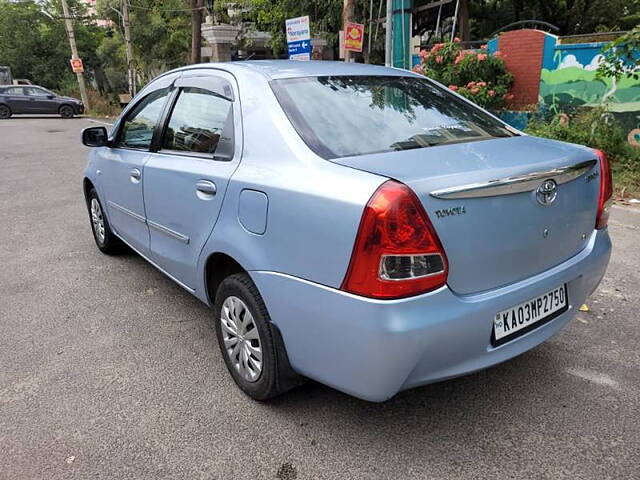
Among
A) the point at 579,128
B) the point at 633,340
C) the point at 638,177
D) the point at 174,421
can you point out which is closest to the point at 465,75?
the point at 579,128

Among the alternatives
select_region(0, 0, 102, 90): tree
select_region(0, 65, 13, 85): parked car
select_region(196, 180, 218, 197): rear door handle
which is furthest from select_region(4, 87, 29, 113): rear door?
select_region(196, 180, 218, 197): rear door handle

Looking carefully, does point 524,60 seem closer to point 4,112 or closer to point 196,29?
point 196,29

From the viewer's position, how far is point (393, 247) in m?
1.93

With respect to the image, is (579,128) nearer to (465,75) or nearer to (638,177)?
(638,177)

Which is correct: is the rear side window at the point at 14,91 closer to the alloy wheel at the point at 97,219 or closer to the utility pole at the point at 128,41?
the utility pole at the point at 128,41

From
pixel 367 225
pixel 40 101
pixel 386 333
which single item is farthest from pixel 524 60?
pixel 40 101

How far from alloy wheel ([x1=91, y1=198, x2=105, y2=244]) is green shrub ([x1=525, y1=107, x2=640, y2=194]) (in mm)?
6067

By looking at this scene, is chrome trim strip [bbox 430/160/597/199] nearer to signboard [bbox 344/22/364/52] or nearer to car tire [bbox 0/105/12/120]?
signboard [bbox 344/22/364/52]

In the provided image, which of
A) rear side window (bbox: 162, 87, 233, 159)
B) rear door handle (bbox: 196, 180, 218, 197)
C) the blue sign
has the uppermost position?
the blue sign

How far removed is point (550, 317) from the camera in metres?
2.44

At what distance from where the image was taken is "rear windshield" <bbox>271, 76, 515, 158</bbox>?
2.41 meters

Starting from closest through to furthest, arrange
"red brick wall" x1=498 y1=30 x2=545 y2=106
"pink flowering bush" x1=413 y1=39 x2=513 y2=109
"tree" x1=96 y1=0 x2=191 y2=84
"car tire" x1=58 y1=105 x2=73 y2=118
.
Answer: "red brick wall" x1=498 y1=30 x2=545 y2=106 → "pink flowering bush" x1=413 y1=39 x2=513 y2=109 → "car tire" x1=58 y1=105 x2=73 y2=118 → "tree" x1=96 y1=0 x2=191 y2=84

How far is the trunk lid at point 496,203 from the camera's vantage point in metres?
2.00

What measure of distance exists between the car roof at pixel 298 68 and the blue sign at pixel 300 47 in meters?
8.13
